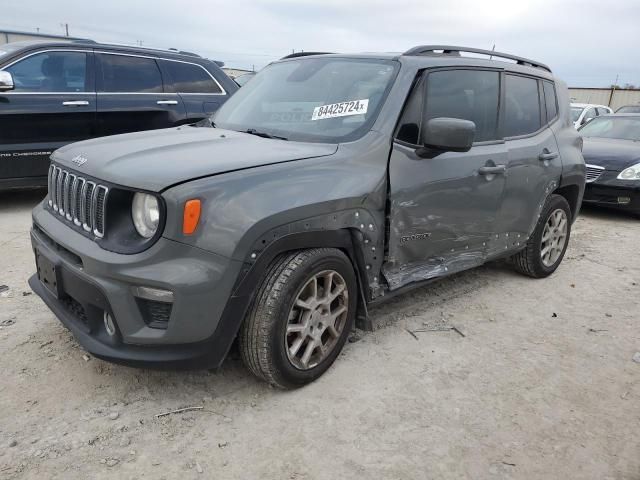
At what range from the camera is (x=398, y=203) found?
3.06 m

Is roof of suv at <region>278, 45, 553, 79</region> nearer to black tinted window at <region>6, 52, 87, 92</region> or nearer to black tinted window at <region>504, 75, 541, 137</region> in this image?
black tinted window at <region>504, 75, 541, 137</region>

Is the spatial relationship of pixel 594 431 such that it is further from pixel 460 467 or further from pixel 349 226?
pixel 349 226

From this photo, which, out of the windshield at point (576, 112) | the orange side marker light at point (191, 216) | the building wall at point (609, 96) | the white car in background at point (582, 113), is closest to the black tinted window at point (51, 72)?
the orange side marker light at point (191, 216)

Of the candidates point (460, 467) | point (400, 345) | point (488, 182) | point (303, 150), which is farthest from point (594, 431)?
point (303, 150)

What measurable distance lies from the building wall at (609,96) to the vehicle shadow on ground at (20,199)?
24.7 m

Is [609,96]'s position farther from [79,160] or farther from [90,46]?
[79,160]

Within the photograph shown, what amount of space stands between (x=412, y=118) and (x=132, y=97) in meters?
4.17

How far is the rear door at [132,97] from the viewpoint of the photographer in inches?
237

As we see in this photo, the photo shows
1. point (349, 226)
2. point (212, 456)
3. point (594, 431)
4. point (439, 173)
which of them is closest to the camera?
point (212, 456)

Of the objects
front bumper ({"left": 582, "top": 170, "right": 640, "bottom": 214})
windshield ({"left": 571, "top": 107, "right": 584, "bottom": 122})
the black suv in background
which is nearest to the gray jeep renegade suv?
the black suv in background

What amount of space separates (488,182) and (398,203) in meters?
0.97

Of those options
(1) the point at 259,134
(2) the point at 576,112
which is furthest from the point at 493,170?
(2) the point at 576,112

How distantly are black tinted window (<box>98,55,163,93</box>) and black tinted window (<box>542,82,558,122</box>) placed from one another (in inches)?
171

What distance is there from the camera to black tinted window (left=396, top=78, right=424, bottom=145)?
3.14 meters
